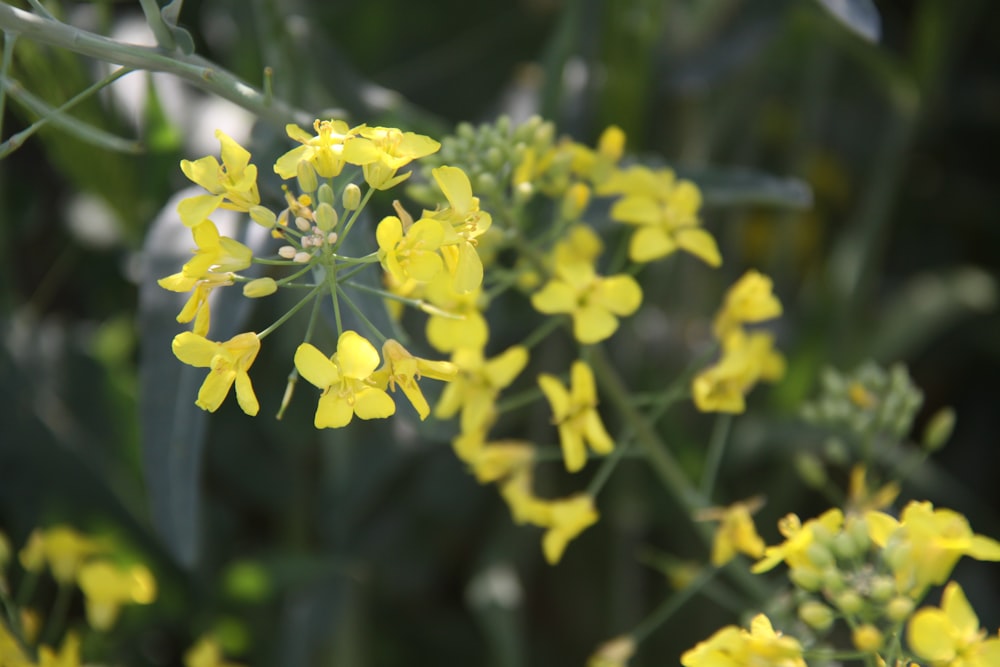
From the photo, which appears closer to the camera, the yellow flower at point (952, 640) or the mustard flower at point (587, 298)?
the yellow flower at point (952, 640)

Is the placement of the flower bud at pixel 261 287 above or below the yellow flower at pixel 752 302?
below

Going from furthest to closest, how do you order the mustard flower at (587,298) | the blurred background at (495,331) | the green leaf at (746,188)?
the blurred background at (495,331) < the green leaf at (746,188) < the mustard flower at (587,298)

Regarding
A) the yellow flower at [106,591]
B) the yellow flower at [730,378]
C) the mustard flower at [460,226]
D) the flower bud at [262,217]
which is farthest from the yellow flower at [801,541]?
the yellow flower at [106,591]

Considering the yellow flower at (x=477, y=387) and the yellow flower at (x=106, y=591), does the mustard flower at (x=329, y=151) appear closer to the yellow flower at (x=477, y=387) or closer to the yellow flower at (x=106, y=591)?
the yellow flower at (x=477, y=387)

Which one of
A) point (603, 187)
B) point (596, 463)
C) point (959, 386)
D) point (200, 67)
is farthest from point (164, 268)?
point (959, 386)

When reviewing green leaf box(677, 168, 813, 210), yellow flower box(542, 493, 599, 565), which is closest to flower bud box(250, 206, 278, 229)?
yellow flower box(542, 493, 599, 565)

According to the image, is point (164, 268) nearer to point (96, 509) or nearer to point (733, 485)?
point (96, 509)
